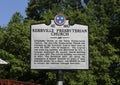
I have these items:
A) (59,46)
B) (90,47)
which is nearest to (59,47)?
(59,46)

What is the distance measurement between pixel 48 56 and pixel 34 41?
75 cm

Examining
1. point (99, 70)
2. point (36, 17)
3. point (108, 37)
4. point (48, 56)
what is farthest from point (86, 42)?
point (36, 17)

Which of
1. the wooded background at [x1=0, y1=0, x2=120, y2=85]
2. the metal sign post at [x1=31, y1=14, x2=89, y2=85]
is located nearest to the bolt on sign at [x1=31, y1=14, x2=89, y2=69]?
the metal sign post at [x1=31, y1=14, x2=89, y2=85]

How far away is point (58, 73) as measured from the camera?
714 inches

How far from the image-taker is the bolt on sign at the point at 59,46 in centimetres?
1788

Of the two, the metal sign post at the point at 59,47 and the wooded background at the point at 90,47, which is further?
Answer: the wooded background at the point at 90,47

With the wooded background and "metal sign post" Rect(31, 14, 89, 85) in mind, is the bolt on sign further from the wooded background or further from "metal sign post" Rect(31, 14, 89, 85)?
the wooded background

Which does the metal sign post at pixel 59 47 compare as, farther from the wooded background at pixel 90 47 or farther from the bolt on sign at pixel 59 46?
the wooded background at pixel 90 47

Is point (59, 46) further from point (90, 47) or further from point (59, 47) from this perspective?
point (90, 47)

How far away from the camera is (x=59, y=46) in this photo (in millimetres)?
18000

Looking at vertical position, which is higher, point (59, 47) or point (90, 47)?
point (90, 47)

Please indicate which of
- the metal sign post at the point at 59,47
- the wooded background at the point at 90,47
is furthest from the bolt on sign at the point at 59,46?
the wooded background at the point at 90,47

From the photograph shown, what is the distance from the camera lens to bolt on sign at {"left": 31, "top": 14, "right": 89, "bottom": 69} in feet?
58.6

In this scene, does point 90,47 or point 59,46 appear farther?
point 90,47
